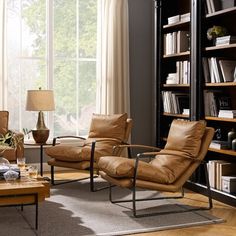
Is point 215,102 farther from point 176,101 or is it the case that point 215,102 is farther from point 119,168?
point 119,168

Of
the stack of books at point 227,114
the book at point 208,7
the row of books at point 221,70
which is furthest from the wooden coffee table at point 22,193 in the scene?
the book at point 208,7

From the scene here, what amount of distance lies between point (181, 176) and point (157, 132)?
2016mm

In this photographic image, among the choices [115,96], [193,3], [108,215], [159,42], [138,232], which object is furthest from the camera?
[115,96]

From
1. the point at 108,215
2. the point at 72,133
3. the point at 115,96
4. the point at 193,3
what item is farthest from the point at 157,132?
the point at 108,215

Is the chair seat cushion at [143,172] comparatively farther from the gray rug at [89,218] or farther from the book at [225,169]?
the book at [225,169]

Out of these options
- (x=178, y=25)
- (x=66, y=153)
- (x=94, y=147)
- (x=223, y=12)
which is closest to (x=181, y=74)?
(x=178, y=25)

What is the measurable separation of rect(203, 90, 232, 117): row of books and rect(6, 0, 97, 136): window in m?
2.26

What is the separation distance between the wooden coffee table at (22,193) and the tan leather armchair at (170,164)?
0.78 m

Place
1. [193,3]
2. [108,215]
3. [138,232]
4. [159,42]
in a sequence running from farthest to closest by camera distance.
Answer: [159,42], [193,3], [108,215], [138,232]

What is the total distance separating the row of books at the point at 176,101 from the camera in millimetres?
6348

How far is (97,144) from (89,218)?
1623mm

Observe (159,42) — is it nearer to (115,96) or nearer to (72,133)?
(115,96)

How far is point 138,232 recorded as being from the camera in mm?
3932

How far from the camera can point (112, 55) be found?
23.4ft
